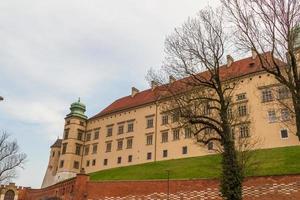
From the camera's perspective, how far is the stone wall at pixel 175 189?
20.7 meters

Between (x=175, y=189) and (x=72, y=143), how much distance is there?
37059 millimetres

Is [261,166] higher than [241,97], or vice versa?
[241,97]

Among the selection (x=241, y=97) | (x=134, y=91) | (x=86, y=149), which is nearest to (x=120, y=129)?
(x=86, y=149)

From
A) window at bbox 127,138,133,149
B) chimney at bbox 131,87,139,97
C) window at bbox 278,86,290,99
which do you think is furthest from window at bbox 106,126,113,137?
window at bbox 278,86,290,99

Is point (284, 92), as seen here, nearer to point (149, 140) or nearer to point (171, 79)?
point (171, 79)

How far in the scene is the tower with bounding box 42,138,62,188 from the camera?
63.5 metres

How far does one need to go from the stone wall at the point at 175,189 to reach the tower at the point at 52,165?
34204mm

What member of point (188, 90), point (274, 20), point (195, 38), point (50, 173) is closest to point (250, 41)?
point (274, 20)

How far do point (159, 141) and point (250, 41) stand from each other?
36.5 metres

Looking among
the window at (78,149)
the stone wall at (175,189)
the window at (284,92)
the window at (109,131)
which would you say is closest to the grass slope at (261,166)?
the stone wall at (175,189)

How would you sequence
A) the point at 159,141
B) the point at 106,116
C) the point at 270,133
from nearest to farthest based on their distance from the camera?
the point at 270,133 < the point at 159,141 < the point at 106,116

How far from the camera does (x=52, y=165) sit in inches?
2552

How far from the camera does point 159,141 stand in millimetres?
49375

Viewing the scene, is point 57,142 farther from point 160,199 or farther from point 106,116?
point 160,199
